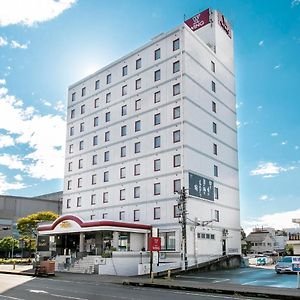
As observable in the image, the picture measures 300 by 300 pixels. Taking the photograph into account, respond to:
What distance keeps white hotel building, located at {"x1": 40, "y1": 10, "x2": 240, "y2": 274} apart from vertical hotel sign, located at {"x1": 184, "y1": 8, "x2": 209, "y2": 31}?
13 cm

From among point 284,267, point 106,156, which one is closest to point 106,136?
point 106,156

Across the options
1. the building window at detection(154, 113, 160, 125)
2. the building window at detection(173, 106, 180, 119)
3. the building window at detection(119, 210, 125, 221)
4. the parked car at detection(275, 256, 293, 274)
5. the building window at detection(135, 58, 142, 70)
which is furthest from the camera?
the building window at detection(135, 58, 142, 70)

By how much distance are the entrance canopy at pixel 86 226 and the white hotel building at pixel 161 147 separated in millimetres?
111

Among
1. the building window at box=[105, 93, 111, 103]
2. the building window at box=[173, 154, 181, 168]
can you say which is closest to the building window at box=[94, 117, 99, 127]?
the building window at box=[105, 93, 111, 103]

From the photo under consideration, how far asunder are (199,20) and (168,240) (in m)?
31.5

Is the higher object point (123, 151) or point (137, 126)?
point (137, 126)

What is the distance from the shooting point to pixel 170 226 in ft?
154

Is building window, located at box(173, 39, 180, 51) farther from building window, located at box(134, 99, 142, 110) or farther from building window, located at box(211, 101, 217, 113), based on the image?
building window, located at box(211, 101, 217, 113)

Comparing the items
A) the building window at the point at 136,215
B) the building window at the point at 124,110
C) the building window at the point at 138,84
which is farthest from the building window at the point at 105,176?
the building window at the point at 138,84

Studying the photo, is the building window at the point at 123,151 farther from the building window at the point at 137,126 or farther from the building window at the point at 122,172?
the building window at the point at 137,126

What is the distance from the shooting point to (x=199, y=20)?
59875mm

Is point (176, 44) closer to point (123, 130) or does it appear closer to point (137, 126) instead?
point (137, 126)

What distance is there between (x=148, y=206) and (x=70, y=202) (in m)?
16.4

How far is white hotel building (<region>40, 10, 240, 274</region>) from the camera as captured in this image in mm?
47531
